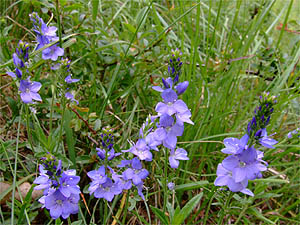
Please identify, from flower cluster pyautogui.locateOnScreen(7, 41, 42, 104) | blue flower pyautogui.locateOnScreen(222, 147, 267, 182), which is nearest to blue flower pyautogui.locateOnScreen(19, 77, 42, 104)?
flower cluster pyautogui.locateOnScreen(7, 41, 42, 104)

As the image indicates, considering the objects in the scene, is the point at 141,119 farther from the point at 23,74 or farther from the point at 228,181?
the point at 228,181

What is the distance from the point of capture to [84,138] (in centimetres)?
248

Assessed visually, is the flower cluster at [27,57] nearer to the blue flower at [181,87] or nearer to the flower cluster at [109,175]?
the flower cluster at [109,175]

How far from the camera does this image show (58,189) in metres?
1.44

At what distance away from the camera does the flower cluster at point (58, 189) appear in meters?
1.41

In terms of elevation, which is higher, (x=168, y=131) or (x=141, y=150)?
(x=168, y=131)

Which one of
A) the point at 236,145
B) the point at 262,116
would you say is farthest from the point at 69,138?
the point at 262,116

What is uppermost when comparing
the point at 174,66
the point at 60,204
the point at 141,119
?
the point at 174,66

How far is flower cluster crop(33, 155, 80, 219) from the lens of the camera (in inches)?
55.6

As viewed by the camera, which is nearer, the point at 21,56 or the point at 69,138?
the point at 21,56

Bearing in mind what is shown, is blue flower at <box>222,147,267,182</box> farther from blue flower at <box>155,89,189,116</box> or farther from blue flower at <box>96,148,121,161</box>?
blue flower at <box>96,148,121,161</box>

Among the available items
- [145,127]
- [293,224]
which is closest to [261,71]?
[293,224]

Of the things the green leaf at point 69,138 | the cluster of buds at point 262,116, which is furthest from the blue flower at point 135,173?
the green leaf at point 69,138

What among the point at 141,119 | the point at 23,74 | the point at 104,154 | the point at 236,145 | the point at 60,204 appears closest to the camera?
the point at 236,145
